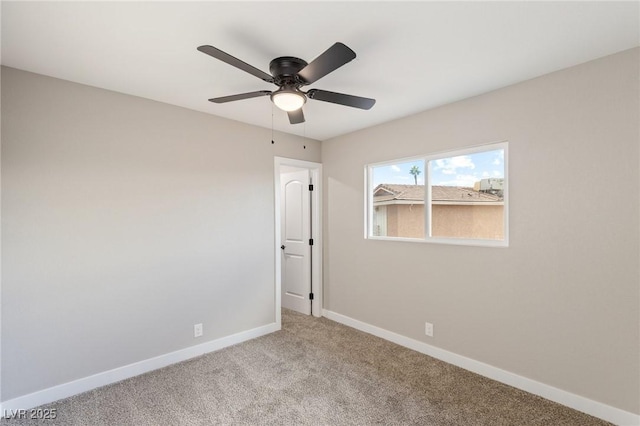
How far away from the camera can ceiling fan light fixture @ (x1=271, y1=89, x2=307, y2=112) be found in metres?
1.83

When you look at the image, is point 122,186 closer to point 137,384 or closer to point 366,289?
point 137,384

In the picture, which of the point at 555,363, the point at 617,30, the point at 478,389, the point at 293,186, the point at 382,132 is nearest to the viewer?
the point at 617,30

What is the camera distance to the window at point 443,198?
8.61 ft

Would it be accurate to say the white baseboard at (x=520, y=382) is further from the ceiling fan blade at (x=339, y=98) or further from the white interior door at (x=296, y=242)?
the ceiling fan blade at (x=339, y=98)

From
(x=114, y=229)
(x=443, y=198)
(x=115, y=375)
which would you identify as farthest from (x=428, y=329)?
(x=114, y=229)

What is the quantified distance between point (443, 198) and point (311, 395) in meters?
2.19

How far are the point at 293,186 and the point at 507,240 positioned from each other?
286 cm

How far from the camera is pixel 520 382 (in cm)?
238

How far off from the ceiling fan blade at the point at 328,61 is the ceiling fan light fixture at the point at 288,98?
0.33ft

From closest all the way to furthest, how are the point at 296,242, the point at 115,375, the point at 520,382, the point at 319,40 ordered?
the point at 319,40
the point at 520,382
the point at 115,375
the point at 296,242

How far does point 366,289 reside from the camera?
11.9ft

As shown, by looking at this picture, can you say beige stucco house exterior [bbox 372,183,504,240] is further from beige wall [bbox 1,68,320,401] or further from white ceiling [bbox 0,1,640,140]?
beige wall [bbox 1,68,320,401]

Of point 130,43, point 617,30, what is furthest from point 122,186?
point 617,30

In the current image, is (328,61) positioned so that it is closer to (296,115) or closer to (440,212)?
(296,115)
